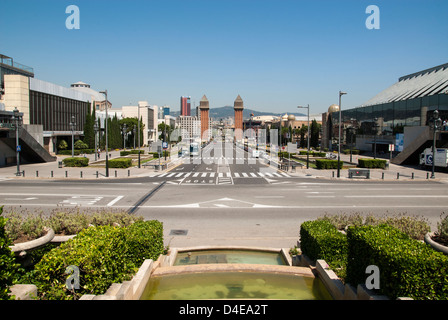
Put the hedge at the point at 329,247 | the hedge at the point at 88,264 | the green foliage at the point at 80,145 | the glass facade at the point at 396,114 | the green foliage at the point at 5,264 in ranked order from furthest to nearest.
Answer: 1. the green foliage at the point at 80,145
2. the glass facade at the point at 396,114
3. the hedge at the point at 329,247
4. the hedge at the point at 88,264
5. the green foliage at the point at 5,264

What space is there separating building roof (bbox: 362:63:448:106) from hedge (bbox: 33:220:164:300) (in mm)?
65322

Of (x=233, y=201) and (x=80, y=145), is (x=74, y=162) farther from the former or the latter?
(x=233, y=201)

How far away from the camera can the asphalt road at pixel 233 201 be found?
16.1 m

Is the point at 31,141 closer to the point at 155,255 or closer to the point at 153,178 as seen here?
the point at 153,178

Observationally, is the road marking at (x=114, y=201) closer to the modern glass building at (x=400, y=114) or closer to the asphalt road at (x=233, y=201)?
the asphalt road at (x=233, y=201)

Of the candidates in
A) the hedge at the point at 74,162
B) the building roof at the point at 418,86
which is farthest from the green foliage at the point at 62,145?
the building roof at the point at 418,86

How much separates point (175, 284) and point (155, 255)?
182 cm

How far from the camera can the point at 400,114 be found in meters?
66.8

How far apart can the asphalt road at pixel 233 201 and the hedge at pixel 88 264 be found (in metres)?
6.03

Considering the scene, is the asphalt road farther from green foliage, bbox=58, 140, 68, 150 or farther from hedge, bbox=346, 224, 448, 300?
green foliage, bbox=58, 140, 68, 150

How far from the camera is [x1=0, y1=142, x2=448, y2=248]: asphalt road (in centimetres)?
1611

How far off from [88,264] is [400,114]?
71130 mm

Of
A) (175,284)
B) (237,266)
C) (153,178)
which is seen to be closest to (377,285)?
(237,266)

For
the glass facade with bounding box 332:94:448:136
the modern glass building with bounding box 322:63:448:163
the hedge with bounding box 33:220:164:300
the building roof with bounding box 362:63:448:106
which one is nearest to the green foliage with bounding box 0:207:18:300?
the hedge with bounding box 33:220:164:300
